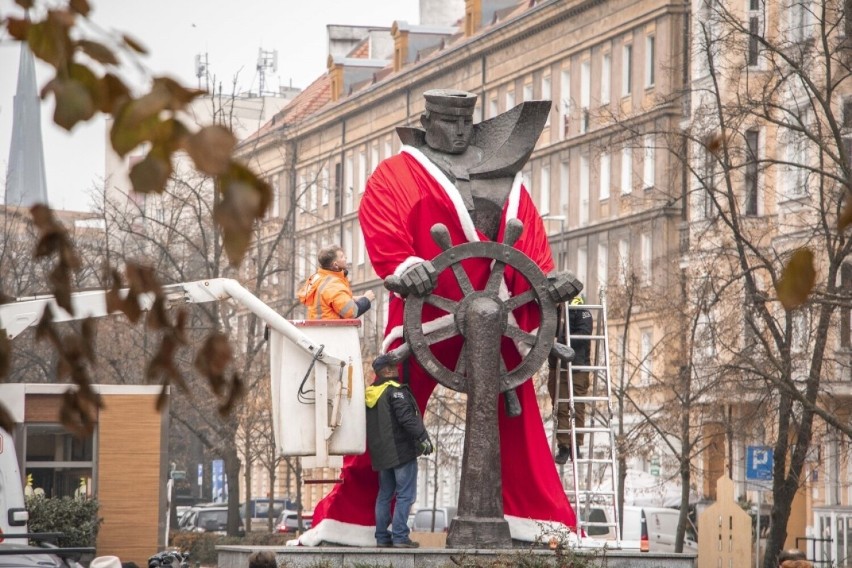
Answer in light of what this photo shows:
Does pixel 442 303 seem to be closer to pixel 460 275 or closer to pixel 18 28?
pixel 460 275

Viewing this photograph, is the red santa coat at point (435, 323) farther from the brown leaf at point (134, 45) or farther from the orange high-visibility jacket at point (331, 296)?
the brown leaf at point (134, 45)

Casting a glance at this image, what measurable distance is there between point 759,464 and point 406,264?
19625 mm

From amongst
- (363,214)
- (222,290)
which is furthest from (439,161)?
(222,290)

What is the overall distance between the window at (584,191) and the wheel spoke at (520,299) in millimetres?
52853

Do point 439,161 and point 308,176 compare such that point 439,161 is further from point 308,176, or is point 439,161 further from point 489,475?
point 308,176

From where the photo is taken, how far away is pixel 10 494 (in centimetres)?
2356

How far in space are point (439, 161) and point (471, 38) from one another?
60139 millimetres

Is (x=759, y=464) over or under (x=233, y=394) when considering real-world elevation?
under

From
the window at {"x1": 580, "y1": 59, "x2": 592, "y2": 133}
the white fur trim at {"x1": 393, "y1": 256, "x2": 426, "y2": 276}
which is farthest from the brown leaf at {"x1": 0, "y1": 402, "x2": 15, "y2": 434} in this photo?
the window at {"x1": 580, "y1": 59, "x2": 592, "y2": 133}

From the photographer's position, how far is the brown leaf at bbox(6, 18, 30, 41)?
505 centimetres

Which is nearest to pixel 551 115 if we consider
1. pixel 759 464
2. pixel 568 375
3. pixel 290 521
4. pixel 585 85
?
pixel 585 85

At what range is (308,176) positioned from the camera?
88.2 meters

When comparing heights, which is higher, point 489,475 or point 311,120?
point 311,120

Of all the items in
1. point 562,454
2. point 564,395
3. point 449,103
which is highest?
point 449,103
